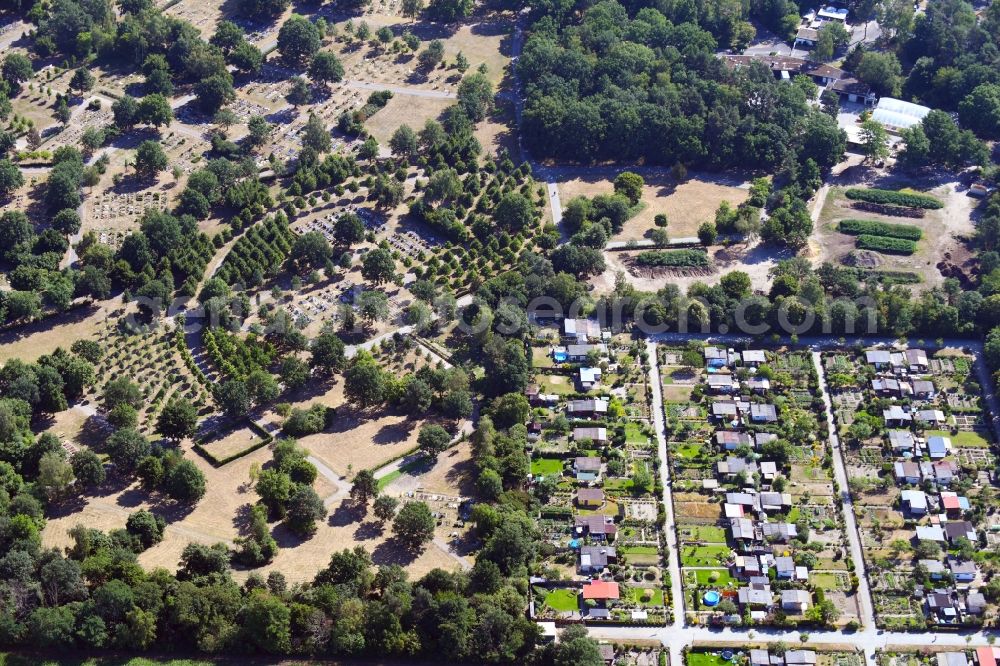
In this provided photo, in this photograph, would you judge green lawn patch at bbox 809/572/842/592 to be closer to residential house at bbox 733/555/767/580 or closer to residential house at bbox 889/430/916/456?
residential house at bbox 733/555/767/580

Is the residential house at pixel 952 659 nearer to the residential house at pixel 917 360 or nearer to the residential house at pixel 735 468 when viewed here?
the residential house at pixel 735 468

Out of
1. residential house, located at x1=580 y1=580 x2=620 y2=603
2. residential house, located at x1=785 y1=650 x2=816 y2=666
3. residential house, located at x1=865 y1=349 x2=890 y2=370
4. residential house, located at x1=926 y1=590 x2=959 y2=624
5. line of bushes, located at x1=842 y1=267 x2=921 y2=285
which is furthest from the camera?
line of bushes, located at x1=842 y1=267 x2=921 y2=285

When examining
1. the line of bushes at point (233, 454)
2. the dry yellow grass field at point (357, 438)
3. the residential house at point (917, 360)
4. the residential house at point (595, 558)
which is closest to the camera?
the residential house at point (595, 558)

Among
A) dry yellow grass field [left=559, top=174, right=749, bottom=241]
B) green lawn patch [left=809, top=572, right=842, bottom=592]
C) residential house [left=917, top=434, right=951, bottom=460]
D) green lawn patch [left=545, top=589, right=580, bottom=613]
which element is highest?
dry yellow grass field [left=559, top=174, right=749, bottom=241]

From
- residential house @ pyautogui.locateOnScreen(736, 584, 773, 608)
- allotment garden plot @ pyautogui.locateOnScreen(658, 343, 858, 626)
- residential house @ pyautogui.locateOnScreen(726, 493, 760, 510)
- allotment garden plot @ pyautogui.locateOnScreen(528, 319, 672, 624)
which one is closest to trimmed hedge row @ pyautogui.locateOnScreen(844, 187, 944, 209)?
allotment garden plot @ pyautogui.locateOnScreen(658, 343, 858, 626)

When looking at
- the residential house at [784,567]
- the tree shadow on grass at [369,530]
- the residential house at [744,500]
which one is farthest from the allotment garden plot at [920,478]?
the tree shadow on grass at [369,530]

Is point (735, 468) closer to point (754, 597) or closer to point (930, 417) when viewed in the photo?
point (754, 597)
